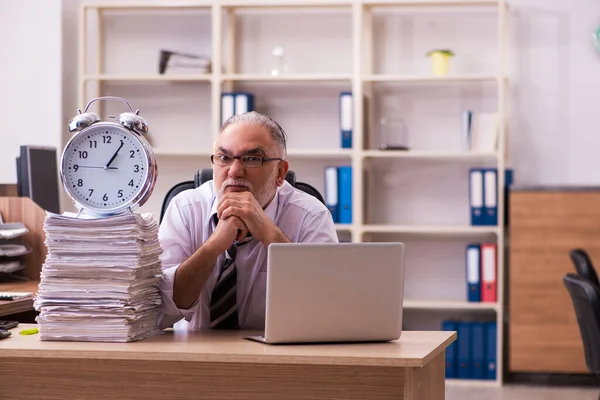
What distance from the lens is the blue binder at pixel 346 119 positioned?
19.4ft

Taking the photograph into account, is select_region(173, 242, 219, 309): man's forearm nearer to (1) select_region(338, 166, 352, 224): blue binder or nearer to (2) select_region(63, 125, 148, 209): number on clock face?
(2) select_region(63, 125, 148, 209): number on clock face

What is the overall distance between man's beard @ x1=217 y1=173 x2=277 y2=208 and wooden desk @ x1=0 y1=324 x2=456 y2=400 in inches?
20.2

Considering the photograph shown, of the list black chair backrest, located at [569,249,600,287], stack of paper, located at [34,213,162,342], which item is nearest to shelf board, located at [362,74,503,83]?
black chair backrest, located at [569,249,600,287]

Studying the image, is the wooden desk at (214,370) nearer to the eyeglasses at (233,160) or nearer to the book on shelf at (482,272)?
the eyeglasses at (233,160)

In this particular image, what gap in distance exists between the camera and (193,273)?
2.50 metres

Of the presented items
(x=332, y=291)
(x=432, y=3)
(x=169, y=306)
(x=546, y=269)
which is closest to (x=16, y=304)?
(x=169, y=306)

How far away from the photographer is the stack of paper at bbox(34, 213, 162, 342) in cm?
225

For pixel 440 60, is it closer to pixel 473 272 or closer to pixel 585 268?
pixel 473 272

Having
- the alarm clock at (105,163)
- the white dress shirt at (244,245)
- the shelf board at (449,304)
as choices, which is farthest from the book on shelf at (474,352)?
the alarm clock at (105,163)

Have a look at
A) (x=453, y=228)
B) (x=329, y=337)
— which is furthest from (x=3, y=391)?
(x=453, y=228)

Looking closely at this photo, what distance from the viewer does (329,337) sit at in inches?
86.8

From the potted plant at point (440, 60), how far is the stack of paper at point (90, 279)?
3.92 m

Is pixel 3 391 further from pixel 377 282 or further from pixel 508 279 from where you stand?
pixel 508 279

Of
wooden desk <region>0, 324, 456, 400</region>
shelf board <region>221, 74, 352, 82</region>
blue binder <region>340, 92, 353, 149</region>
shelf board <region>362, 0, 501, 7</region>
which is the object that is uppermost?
shelf board <region>362, 0, 501, 7</region>
